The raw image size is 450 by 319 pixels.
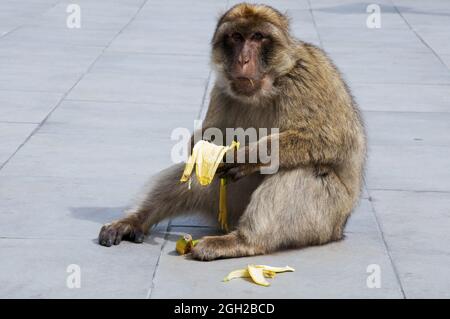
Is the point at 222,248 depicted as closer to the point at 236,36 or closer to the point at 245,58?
the point at 245,58

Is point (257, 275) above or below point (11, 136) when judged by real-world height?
above

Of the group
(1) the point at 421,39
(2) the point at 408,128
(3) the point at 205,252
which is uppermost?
(3) the point at 205,252

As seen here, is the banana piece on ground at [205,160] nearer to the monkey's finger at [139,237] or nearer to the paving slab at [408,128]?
the monkey's finger at [139,237]

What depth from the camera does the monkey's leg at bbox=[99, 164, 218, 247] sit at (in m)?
6.81

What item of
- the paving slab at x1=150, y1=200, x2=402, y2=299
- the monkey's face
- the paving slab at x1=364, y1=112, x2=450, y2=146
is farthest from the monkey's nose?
the paving slab at x1=364, y1=112, x2=450, y2=146

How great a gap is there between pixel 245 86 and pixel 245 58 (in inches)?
6.7

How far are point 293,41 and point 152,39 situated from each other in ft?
26.2

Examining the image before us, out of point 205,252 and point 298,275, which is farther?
point 205,252

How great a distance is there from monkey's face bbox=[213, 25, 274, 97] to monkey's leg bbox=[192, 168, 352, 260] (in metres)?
0.55

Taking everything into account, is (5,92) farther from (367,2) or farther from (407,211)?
(367,2)

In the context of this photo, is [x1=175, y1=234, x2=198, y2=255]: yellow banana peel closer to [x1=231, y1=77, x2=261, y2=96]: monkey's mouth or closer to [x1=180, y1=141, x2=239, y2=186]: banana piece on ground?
[x1=180, y1=141, x2=239, y2=186]: banana piece on ground

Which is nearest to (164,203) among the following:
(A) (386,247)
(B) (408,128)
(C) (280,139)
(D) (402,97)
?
(C) (280,139)

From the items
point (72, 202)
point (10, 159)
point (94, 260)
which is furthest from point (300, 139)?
point (10, 159)

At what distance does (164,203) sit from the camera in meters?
6.92
